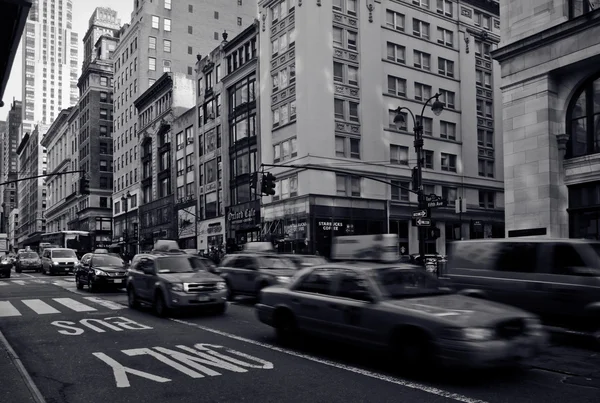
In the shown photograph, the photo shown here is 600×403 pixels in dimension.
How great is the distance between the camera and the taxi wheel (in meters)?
10.2

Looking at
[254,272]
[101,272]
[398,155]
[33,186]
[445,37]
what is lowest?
[101,272]

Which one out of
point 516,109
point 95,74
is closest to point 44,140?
point 95,74

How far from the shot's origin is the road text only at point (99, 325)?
12250 millimetres

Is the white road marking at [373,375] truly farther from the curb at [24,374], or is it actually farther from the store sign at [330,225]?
the store sign at [330,225]

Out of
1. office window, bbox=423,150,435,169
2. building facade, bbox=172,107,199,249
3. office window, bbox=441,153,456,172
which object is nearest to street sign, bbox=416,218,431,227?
office window, bbox=423,150,435,169

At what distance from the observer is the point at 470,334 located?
7332 mm

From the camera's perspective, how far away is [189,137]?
63938 millimetres

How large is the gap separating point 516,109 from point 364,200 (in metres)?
21.4

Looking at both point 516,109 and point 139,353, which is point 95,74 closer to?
point 516,109

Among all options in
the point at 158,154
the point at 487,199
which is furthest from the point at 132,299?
the point at 158,154

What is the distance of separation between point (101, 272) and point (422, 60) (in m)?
37.7

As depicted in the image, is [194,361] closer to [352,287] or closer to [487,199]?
[352,287]

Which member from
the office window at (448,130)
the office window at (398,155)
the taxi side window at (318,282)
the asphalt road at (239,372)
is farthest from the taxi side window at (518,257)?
the office window at (448,130)

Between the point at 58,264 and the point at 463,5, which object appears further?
the point at 463,5
